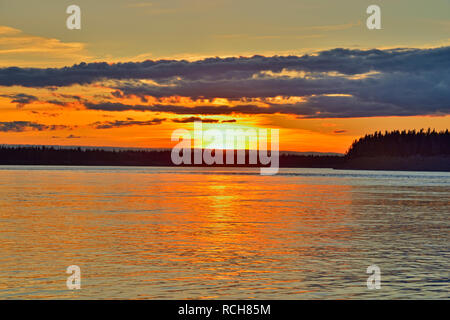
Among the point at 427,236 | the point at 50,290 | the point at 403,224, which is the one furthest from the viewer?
the point at 403,224

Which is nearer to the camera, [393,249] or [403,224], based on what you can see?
[393,249]

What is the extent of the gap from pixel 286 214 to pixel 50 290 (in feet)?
96.2

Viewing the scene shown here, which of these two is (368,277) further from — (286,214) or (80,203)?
(80,203)

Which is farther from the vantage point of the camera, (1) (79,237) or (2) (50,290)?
(1) (79,237)

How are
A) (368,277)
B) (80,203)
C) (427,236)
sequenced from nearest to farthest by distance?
(368,277) → (427,236) → (80,203)

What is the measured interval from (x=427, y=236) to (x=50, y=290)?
21.4 meters

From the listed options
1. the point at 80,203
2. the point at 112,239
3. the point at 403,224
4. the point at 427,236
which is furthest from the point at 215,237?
the point at 80,203

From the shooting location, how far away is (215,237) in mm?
32406

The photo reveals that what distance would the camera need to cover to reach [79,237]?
3139 cm

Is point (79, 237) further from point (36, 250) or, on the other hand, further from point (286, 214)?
point (286, 214)
